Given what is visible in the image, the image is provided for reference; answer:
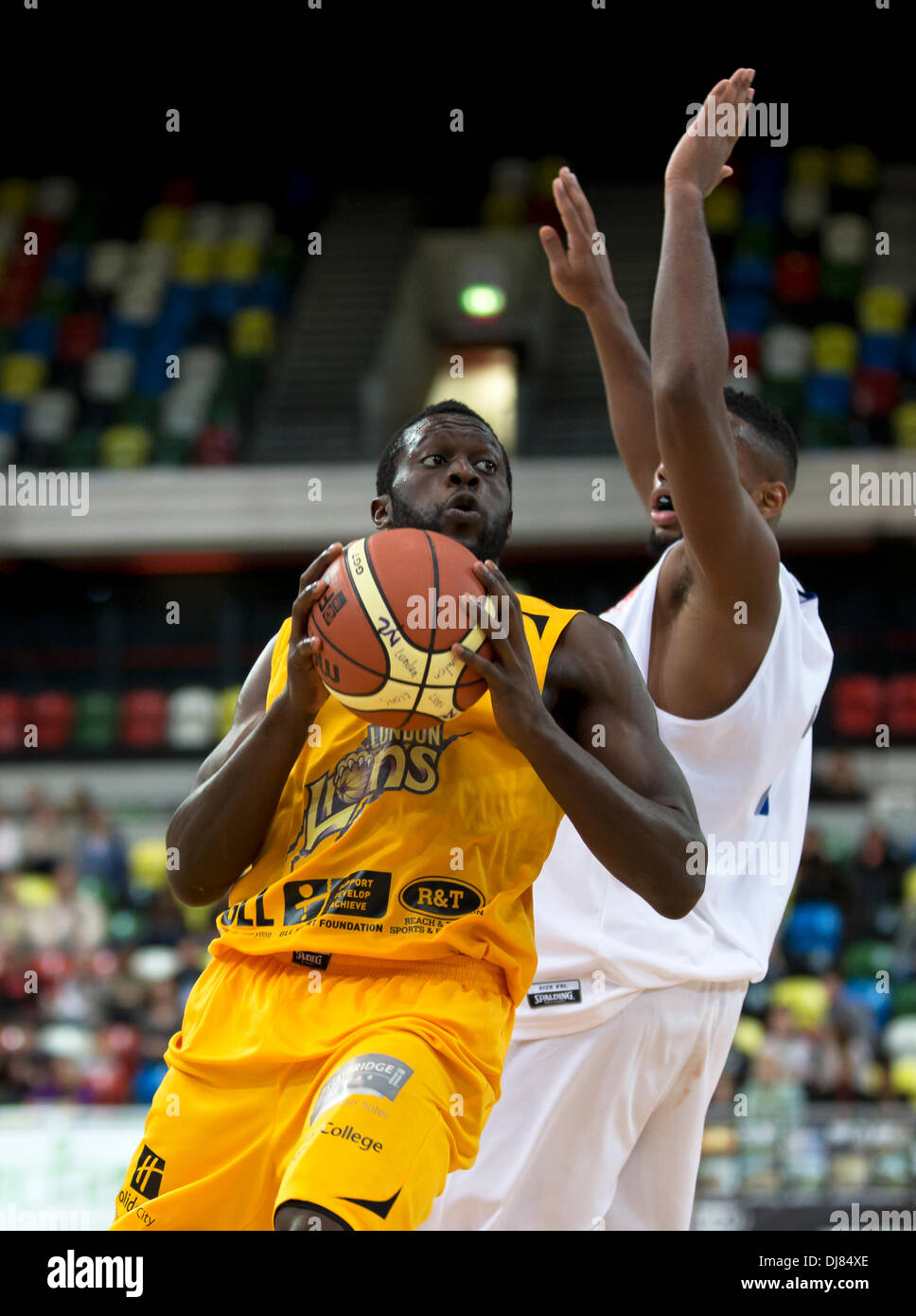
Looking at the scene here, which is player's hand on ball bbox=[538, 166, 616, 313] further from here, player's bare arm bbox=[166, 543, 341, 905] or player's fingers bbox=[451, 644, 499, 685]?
player's fingers bbox=[451, 644, 499, 685]

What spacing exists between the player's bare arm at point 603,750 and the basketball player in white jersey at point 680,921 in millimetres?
439

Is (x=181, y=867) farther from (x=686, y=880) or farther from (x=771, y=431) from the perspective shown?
(x=771, y=431)

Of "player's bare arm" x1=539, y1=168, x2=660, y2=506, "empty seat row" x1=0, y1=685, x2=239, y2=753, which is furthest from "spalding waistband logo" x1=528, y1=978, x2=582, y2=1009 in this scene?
"empty seat row" x1=0, y1=685, x2=239, y2=753

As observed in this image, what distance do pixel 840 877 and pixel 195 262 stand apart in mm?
9806

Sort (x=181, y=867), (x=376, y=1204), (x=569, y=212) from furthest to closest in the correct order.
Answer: (x=569, y=212) → (x=181, y=867) → (x=376, y=1204)

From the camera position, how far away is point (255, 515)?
549 inches

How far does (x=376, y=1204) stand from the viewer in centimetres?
227

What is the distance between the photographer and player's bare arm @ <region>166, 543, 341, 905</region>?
8.75 feet

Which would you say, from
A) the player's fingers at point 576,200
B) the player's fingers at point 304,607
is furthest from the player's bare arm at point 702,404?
the player's fingers at point 576,200

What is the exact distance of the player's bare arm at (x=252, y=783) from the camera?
2.67m

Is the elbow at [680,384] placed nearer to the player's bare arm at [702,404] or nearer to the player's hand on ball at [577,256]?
the player's bare arm at [702,404]

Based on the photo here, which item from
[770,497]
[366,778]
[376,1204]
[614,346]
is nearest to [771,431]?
[770,497]

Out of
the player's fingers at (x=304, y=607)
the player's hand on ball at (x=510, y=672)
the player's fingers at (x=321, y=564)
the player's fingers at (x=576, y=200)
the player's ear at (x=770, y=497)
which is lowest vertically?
the player's hand on ball at (x=510, y=672)

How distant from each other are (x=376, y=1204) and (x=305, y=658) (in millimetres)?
892
